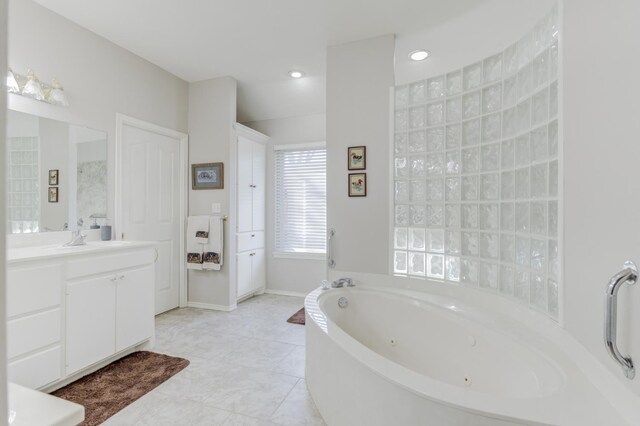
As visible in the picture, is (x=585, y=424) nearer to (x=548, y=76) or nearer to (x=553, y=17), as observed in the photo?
(x=548, y=76)

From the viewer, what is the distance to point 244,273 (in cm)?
389

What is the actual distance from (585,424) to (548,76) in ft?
4.76

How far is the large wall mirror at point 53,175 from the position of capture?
2.15 m

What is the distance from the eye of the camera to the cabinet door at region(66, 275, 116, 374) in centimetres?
194

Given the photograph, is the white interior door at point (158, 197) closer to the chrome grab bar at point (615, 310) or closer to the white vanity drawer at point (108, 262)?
the white vanity drawer at point (108, 262)

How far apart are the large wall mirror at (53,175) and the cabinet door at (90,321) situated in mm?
Result: 683

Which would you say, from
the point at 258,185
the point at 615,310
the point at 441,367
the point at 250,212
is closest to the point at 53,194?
the point at 250,212

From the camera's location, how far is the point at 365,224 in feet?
8.80

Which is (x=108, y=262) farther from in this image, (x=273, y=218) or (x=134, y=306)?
(x=273, y=218)

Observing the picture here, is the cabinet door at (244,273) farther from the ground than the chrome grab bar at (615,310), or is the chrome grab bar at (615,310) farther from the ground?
the chrome grab bar at (615,310)

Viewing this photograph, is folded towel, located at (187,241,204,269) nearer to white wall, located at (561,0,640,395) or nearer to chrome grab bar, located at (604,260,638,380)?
white wall, located at (561,0,640,395)

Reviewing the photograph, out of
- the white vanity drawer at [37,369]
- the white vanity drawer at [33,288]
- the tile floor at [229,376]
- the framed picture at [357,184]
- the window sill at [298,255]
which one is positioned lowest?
the tile floor at [229,376]

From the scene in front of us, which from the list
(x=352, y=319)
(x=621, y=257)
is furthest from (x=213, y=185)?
(x=621, y=257)

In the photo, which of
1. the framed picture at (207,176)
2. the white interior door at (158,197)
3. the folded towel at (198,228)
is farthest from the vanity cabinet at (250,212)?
the white interior door at (158,197)
